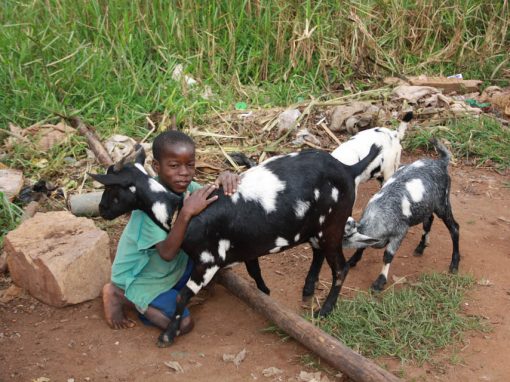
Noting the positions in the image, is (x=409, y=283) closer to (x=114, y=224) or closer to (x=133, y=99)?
(x=114, y=224)

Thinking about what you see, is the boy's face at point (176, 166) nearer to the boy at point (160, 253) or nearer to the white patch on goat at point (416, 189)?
the boy at point (160, 253)

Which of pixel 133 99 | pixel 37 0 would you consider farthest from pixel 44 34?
pixel 133 99

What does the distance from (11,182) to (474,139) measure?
5132 mm

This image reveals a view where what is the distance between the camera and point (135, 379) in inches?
156

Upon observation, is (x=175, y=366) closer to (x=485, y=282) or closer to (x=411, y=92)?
(x=485, y=282)

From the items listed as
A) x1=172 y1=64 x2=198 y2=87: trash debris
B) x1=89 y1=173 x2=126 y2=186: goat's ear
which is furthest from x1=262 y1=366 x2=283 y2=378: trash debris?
x1=172 y1=64 x2=198 y2=87: trash debris

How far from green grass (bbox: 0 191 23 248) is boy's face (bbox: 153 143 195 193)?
2.05m

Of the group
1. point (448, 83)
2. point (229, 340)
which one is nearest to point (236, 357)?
point (229, 340)

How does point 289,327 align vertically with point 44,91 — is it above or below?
below

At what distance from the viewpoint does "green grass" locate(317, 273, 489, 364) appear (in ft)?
13.7

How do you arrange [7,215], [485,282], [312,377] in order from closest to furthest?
[312,377]
[485,282]
[7,215]

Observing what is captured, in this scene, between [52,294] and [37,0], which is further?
[37,0]

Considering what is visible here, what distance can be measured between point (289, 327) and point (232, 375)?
1.52 feet

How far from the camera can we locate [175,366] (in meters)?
4.02
